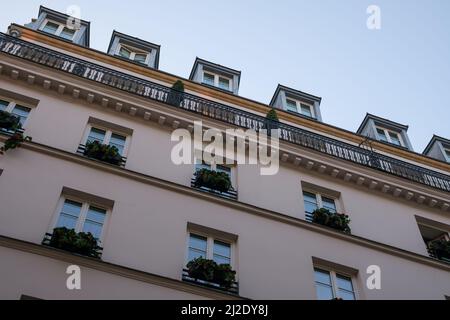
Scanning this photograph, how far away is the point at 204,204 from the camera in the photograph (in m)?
13.2

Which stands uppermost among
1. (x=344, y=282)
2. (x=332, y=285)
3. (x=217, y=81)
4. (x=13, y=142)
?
(x=217, y=81)

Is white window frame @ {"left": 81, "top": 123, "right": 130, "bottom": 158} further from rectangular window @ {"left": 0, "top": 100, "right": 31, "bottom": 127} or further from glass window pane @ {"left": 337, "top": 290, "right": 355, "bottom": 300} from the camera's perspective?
glass window pane @ {"left": 337, "top": 290, "right": 355, "bottom": 300}

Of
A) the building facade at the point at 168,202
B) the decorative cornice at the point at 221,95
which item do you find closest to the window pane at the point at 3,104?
the building facade at the point at 168,202

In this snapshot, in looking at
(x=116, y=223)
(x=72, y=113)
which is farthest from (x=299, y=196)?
(x=72, y=113)

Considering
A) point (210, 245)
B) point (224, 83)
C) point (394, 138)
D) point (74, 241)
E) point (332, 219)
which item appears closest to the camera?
point (74, 241)

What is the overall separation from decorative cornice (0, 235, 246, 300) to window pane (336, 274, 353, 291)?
2868 mm

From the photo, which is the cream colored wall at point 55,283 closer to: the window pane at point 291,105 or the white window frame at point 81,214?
the white window frame at point 81,214

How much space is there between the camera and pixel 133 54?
20.4 m

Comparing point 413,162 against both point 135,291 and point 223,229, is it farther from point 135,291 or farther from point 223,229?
point 135,291

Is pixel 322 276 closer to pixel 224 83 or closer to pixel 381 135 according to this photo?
pixel 224 83

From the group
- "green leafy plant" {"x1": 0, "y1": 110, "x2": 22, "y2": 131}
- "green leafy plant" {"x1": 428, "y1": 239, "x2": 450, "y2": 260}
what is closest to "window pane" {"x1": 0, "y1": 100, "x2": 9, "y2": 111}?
"green leafy plant" {"x1": 0, "y1": 110, "x2": 22, "y2": 131}

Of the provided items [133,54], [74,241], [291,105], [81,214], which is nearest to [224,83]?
[291,105]

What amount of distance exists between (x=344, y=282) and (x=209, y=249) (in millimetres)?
3239

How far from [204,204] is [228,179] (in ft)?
3.91
